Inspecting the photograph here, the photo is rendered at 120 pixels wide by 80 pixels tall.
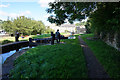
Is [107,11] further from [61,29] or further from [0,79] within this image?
[61,29]

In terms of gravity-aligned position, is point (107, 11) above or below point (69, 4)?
below

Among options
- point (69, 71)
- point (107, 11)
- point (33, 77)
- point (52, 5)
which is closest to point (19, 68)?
point (33, 77)

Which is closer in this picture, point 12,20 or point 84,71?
point 84,71

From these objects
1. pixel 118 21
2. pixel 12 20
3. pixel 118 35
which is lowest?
pixel 118 35

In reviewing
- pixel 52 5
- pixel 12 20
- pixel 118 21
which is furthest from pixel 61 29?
pixel 118 21

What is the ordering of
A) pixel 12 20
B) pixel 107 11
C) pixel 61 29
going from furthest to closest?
pixel 61 29
pixel 12 20
pixel 107 11

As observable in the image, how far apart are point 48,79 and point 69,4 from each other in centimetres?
741

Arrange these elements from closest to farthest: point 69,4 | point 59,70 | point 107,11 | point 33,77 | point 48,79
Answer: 1. point 48,79
2. point 33,77
3. point 59,70
4. point 107,11
5. point 69,4

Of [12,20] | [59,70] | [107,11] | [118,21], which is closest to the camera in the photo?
[59,70]

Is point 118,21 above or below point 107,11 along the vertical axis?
Answer: below

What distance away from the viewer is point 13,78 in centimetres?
384

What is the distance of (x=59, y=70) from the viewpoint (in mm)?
4004

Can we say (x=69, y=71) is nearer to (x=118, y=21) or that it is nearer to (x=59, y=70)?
(x=59, y=70)

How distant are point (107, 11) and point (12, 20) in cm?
2895
